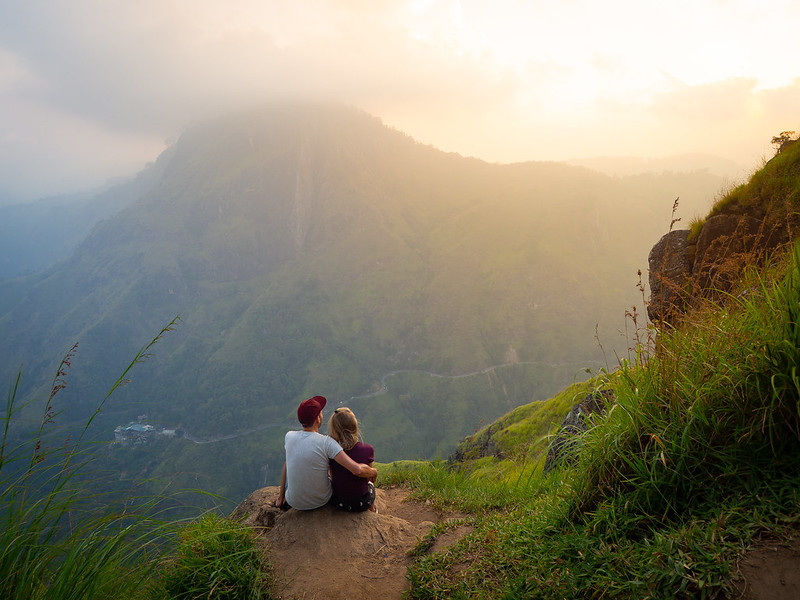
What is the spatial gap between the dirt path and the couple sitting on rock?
191 mm

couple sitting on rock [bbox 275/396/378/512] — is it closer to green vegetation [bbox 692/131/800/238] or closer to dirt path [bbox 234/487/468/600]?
dirt path [bbox 234/487/468/600]

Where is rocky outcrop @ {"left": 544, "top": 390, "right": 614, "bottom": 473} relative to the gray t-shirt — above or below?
above

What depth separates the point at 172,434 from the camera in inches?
5787

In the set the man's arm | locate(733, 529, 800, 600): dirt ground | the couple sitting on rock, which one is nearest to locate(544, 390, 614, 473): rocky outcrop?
locate(733, 529, 800, 600): dirt ground

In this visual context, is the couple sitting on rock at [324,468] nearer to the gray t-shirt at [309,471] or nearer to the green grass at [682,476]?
the gray t-shirt at [309,471]

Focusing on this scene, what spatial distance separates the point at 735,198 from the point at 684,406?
30.2 feet

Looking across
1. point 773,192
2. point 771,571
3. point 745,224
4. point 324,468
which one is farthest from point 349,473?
point 773,192

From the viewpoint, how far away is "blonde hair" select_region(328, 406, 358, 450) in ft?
21.9

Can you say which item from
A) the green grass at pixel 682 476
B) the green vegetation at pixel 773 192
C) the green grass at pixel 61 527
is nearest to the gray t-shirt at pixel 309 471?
the green grass at pixel 61 527

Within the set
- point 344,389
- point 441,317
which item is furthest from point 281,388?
point 441,317

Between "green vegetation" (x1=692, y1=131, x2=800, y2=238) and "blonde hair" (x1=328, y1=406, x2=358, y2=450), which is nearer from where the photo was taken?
"blonde hair" (x1=328, y1=406, x2=358, y2=450)

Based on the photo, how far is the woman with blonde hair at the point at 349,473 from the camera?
21.1 feet

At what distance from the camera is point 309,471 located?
245 inches

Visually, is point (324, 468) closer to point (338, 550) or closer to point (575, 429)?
point (338, 550)
